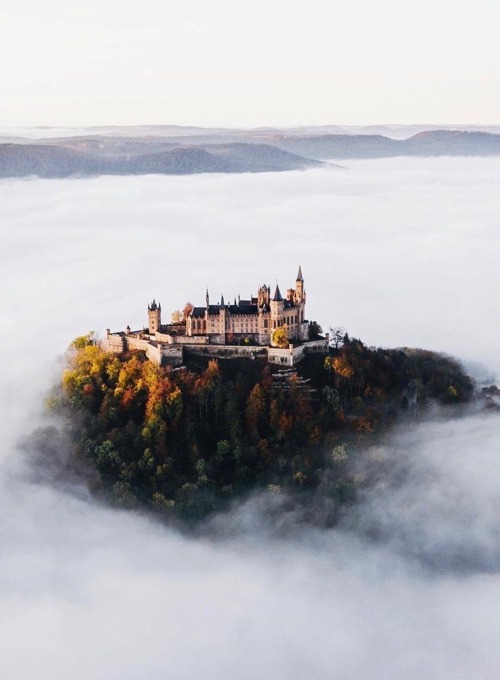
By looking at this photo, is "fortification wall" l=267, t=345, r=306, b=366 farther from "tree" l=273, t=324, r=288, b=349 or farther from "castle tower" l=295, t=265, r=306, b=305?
"castle tower" l=295, t=265, r=306, b=305

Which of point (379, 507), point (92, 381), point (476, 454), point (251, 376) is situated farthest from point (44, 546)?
point (476, 454)

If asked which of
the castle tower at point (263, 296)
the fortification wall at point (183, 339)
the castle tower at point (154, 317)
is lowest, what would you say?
the fortification wall at point (183, 339)

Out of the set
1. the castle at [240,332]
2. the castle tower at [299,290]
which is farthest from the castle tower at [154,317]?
the castle tower at [299,290]

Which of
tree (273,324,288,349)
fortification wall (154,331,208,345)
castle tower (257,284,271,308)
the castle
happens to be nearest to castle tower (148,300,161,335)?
the castle

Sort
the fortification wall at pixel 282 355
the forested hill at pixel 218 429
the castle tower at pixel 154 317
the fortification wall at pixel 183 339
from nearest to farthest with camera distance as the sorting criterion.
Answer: the forested hill at pixel 218 429 < the fortification wall at pixel 282 355 < the fortification wall at pixel 183 339 < the castle tower at pixel 154 317

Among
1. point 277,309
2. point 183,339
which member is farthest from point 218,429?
point 277,309

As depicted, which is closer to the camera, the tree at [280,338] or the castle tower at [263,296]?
the tree at [280,338]

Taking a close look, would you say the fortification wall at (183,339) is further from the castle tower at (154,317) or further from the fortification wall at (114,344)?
the fortification wall at (114,344)
